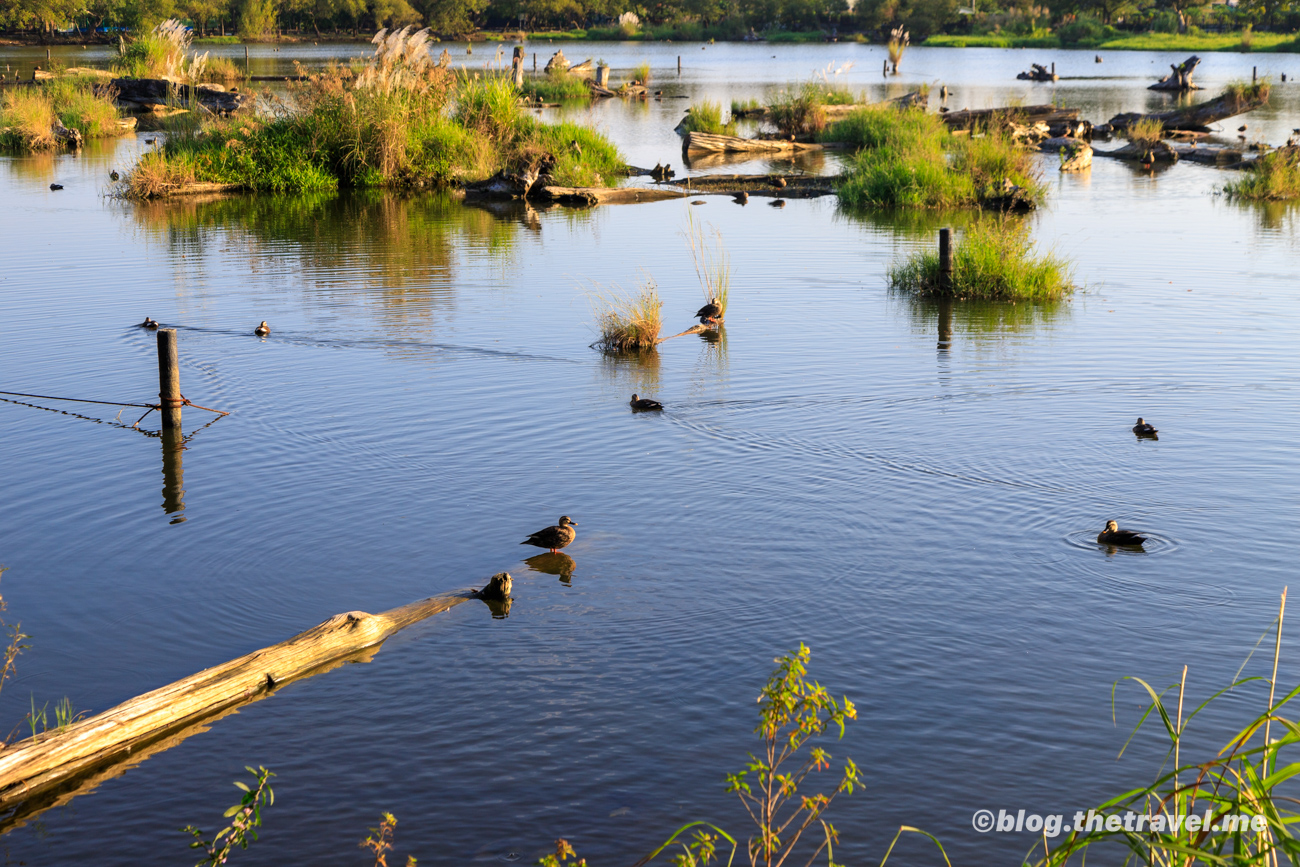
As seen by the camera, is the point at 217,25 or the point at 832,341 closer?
A: the point at 832,341

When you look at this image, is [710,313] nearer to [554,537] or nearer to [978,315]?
[978,315]

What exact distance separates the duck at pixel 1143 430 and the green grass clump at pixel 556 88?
46.4 meters

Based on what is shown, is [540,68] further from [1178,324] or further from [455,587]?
[455,587]

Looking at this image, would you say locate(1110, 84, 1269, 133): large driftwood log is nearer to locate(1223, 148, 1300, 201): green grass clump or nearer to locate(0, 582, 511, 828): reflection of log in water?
locate(1223, 148, 1300, 201): green grass clump

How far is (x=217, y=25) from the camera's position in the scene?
10681 centimetres

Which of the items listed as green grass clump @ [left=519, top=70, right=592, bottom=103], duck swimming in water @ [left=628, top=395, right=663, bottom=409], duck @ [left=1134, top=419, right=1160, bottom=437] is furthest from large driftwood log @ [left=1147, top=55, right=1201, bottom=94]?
duck swimming in water @ [left=628, top=395, right=663, bottom=409]

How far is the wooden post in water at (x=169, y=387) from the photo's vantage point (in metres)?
12.4

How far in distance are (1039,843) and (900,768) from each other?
0.86 metres

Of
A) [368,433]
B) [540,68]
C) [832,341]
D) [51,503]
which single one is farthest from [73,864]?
[540,68]

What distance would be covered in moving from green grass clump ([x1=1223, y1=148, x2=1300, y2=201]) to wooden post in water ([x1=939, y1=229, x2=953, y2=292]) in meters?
15.4

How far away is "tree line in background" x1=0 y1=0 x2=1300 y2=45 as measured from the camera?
96250 mm

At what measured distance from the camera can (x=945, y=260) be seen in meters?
19.3

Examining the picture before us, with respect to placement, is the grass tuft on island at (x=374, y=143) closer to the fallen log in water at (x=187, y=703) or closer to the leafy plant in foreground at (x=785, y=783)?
the fallen log in water at (x=187, y=703)

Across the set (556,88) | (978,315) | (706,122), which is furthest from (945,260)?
(556,88)
